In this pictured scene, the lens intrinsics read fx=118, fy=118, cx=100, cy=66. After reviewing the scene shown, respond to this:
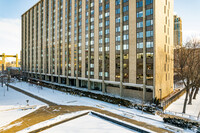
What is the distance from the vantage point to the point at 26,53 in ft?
277

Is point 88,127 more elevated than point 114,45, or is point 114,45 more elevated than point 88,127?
point 114,45

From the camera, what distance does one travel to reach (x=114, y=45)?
35.3m

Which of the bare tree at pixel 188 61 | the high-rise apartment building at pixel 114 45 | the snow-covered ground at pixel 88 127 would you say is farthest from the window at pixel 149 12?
the snow-covered ground at pixel 88 127

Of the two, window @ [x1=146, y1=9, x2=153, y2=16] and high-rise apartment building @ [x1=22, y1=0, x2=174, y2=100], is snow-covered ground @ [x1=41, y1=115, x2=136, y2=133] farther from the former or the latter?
window @ [x1=146, y1=9, x2=153, y2=16]

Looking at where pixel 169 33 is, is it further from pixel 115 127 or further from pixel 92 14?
pixel 115 127

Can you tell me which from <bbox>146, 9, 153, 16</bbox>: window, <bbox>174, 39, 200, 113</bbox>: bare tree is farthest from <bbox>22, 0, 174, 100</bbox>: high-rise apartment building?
<bbox>174, 39, 200, 113</bbox>: bare tree

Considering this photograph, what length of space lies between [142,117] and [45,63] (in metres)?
58.7

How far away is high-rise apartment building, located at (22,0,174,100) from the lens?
1150 inches

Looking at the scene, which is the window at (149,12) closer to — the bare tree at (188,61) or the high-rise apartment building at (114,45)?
the high-rise apartment building at (114,45)

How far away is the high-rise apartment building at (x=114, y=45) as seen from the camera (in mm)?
29219

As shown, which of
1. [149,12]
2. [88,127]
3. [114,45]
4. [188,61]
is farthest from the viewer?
[114,45]

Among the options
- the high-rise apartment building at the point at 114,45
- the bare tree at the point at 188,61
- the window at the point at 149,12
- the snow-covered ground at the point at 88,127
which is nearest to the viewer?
the snow-covered ground at the point at 88,127

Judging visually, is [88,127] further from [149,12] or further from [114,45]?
[149,12]

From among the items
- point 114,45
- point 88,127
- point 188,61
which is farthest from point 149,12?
point 88,127
